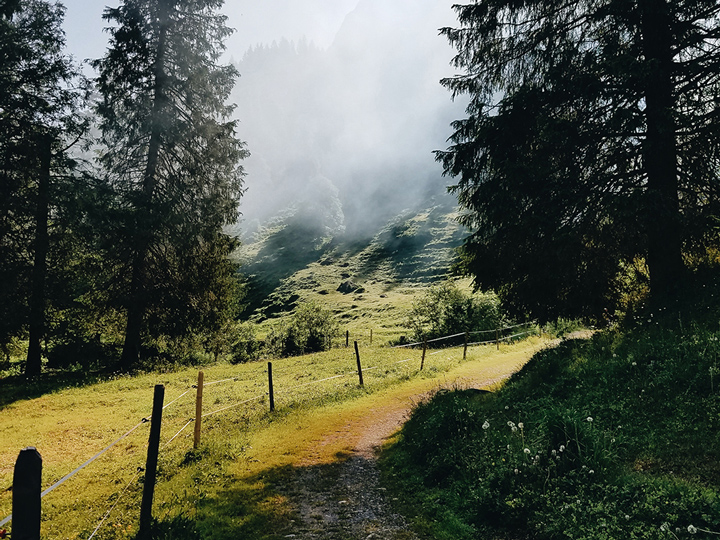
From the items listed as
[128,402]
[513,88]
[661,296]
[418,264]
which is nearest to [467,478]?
[661,296]

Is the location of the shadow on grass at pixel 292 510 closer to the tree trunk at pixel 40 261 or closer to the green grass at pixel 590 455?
the green grass at pixel 590 455

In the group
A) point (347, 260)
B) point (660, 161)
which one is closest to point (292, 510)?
point (660, 161)

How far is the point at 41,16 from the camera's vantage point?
20.1m

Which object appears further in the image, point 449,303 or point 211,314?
point 449,303

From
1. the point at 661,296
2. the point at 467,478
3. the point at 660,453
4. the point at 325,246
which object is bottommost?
the point at 467,478

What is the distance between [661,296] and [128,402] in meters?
18.0

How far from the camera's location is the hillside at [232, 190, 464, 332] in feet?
283

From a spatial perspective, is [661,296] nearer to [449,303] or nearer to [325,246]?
[449,303]

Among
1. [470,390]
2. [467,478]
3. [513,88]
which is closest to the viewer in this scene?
[467,478]

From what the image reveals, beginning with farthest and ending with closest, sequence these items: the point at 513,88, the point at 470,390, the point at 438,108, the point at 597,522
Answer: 1. the point at 438,108
2. the point at 513,88
3. the point at 470,390
4. the point at 597,522

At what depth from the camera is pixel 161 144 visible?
22.7m

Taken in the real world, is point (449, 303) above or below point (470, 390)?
above

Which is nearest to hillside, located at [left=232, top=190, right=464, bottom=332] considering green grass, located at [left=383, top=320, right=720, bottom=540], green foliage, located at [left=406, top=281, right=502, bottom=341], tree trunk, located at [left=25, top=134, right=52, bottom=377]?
green foliage, located at [left=406, top=281, right=502, bottom=341]

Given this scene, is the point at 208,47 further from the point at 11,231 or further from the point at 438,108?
the point at 438,108
